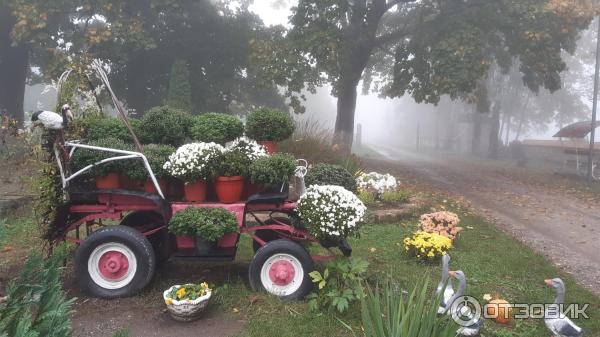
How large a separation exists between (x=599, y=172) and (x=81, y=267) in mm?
18646

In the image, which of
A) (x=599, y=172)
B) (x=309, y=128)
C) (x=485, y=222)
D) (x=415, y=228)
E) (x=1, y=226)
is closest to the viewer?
(x=1, y=226)

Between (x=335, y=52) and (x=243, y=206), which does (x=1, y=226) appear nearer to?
(x=243, y=206)

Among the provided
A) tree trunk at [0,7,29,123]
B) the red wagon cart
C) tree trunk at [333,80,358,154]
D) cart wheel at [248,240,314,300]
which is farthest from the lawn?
tree trunk at [0,7,29,123]

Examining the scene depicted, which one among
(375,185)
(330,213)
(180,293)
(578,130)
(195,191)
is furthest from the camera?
(578,130)

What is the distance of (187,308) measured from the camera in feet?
12.9

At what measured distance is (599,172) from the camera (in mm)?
16859

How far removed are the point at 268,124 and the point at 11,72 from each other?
721 inches

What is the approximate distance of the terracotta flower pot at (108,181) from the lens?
180 inches

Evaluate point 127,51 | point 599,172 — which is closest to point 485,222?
point 599,172

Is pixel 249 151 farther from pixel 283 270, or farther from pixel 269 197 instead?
pixel 283 270

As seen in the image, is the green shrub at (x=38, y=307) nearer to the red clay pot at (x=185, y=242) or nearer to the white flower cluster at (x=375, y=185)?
the red clay pot at (x=185, y=242)

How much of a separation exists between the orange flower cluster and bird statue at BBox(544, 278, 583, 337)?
9.47ft

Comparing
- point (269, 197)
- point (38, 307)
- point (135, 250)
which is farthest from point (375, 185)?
point (38, 307)

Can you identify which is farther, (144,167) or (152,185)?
(152,185)
